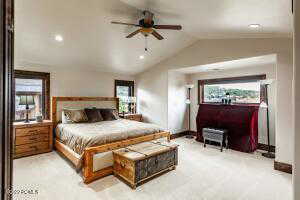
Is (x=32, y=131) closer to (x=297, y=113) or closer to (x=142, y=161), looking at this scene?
(x=142, y=161)

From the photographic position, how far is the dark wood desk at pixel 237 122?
420 centimetres

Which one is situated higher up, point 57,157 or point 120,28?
point 120,28

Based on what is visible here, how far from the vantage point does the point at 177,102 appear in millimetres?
5680

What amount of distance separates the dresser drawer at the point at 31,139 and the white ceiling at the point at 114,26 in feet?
5.73

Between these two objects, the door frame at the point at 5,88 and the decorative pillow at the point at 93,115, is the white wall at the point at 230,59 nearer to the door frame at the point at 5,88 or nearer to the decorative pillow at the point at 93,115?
the decorative pillow at the point at 93,115

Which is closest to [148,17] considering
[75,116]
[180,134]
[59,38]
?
[59,38]

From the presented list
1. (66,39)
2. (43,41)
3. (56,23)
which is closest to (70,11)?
(56,23)

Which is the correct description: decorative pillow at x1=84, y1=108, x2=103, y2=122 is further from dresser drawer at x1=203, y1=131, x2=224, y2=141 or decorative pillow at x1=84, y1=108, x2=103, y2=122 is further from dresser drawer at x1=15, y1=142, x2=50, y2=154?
dresser drawer at x1=203, y1=131, x2=224, y2=141

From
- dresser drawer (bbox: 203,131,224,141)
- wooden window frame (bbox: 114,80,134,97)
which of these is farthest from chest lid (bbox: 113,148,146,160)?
wooden window frame (bbox: 114,80,134,97)

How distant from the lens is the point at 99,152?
9.19ft

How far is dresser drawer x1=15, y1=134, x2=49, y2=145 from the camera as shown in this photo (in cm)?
370

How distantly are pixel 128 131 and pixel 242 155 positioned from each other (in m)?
2.77

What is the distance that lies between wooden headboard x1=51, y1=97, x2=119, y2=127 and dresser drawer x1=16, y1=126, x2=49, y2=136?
15.8 inches

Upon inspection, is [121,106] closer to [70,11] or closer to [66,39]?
[66,39]
